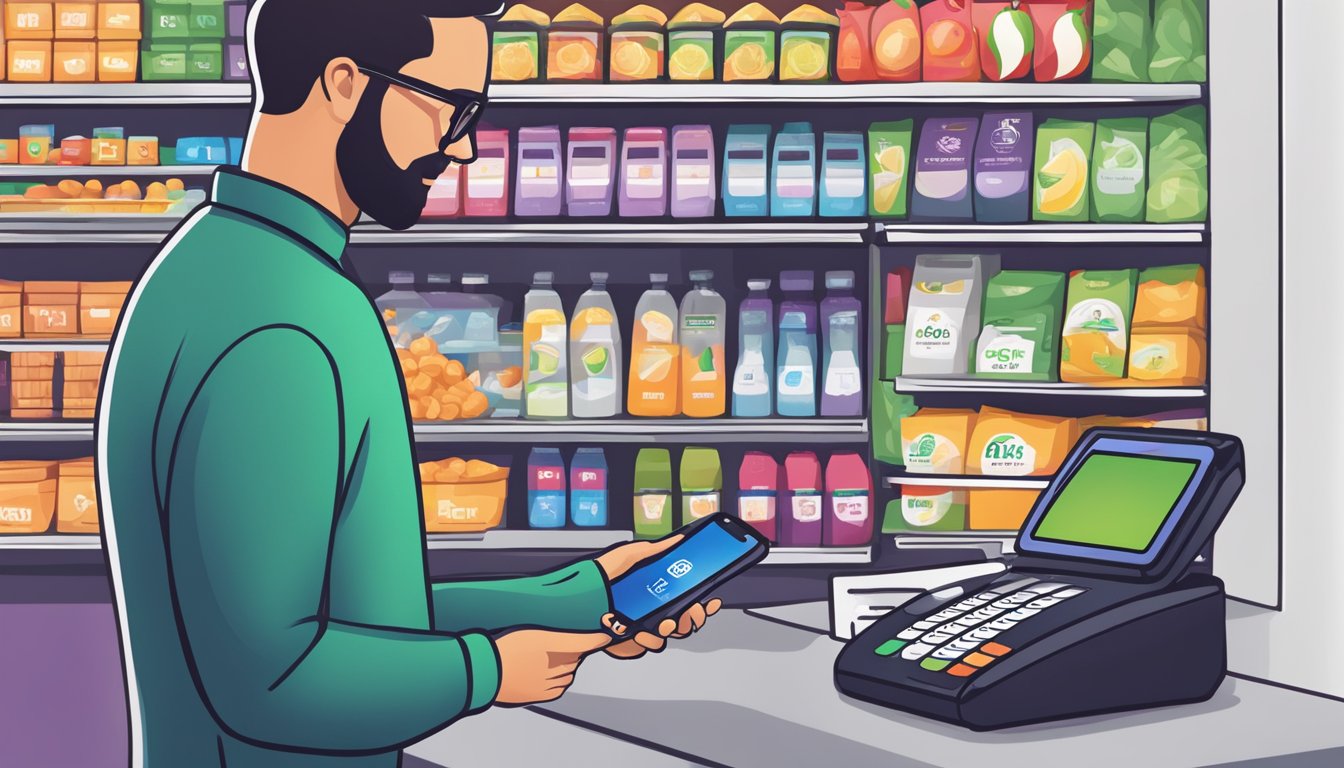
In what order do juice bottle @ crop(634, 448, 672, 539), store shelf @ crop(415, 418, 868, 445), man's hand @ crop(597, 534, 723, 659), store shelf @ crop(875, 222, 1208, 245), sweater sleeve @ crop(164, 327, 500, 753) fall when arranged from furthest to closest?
juice bottle @ crop(634, 448, 672, 539)
store shelf @ crop(415, 418, 868, 445)
store shelf @ crop(875, 222, 1208, 245)
man's hand @ crop(597, 534, 723, 659)
sweater sleeve @ crop(164, 327, 500, 753)

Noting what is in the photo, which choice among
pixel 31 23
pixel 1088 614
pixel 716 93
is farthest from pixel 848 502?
pixel 31 23

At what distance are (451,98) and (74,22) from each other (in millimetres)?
2634

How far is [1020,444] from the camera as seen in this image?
336 cm

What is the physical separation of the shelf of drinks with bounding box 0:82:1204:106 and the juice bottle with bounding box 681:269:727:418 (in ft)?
1.93

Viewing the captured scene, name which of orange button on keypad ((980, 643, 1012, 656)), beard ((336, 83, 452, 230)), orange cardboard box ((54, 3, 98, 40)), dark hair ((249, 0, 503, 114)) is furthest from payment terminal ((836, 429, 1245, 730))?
orange cardboard box ((54, 3, 98, 40))

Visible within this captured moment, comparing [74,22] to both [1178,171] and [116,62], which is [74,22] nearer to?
[116,62]

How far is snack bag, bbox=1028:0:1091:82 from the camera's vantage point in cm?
326

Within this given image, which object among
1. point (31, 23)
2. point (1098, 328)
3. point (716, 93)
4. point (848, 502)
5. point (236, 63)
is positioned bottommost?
point (848, 502)

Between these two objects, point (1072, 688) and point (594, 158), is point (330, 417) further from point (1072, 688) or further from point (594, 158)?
point (594, 158)

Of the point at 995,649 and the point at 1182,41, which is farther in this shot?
the point at 1182,41

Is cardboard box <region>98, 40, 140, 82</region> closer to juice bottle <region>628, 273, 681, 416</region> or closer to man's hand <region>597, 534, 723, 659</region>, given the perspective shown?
juice bottle <region>628, 273, 681, 416</region>

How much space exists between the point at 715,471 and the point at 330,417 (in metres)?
2.44

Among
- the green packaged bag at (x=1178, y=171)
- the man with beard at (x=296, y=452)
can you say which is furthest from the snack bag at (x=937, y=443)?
the man with beard at (x=296, y=452)

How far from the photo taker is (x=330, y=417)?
3.40 ft
